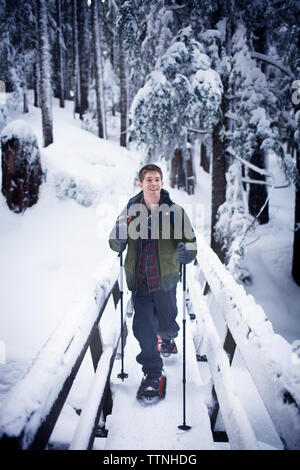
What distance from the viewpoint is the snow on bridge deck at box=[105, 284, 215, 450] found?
2.30 m

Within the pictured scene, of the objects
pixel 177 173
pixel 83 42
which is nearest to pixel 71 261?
pixel 177 173

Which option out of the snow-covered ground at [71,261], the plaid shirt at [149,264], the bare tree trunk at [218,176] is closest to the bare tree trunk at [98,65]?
the snow-covered ground at [71,261]

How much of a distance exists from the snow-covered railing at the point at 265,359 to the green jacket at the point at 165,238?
1.86 ft

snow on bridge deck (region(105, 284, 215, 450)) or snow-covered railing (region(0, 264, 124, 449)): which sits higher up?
snow-covered railing (region(0, 264, 124, 449))

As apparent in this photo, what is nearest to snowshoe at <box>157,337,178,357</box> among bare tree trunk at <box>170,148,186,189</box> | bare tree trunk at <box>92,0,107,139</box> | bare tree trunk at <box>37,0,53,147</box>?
bare tree trunk at <box>37,0,53,147</box>

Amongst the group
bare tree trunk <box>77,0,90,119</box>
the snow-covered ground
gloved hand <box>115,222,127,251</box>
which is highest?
bare tree trunk <box>77,0,90,119</box>

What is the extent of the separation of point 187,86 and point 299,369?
617 centimetres

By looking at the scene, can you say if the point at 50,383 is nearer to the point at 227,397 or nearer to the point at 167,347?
the point at 227,397

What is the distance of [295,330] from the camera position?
23.1 ft

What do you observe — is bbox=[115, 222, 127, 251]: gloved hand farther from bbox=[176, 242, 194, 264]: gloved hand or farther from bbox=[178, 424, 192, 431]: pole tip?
bbox=[178, 424, 192, 431]: pole tip

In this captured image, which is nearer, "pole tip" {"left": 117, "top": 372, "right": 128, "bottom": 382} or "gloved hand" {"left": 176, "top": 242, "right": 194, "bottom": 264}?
"gloved hand" {"left": 176, "top": 242, "right": 194, "bottom": 264}

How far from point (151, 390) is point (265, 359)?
5.26 feet
